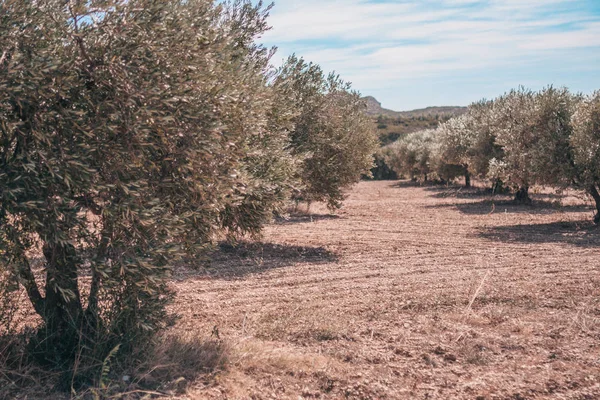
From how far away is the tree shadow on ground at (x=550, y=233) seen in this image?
698 inches

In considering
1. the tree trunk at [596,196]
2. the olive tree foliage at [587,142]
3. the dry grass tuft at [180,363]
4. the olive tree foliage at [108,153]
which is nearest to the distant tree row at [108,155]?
the olive tree foliage at [108,153]

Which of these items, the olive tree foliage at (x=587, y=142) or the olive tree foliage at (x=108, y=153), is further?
the olive tree foliage at (x=587, y=142)

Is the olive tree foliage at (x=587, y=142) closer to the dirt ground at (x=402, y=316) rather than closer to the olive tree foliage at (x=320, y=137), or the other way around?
the dirt ground at (x=402, y=316)

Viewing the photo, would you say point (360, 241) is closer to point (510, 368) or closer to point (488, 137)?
point (510, 368)

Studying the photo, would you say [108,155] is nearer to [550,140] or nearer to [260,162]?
[260,162]

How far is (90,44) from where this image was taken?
20.1 feet

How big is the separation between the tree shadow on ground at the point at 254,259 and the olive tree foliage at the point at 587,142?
9796mm

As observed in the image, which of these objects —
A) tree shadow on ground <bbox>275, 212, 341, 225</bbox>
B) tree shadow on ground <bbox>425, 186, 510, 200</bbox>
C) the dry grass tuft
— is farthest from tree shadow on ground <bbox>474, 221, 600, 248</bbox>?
tree shadow on ground <bbox>425, 186, 510, 200</bbox>

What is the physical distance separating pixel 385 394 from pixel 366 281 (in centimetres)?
585

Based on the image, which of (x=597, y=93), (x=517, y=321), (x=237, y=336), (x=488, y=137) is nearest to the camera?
(x=237, y=336)

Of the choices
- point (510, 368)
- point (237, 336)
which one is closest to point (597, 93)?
point (510, 368)

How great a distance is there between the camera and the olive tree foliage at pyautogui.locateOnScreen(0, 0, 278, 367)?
18.7ft

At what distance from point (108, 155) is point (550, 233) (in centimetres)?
1774

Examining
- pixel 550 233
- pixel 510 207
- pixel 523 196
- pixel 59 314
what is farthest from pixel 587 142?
pixel 59 314
